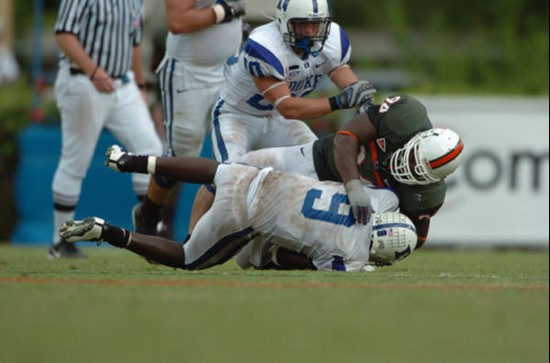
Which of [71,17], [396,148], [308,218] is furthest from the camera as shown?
[71,17]

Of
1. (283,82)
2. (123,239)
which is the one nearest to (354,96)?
(283,82)

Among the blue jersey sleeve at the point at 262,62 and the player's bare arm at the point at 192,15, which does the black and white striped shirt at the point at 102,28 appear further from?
the blue jersey sleeve at the point at 262,62

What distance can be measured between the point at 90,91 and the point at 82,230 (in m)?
2.02

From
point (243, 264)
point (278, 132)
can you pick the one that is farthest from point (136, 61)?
point (243, 264)

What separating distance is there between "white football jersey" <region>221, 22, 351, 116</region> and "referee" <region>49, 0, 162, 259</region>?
1028mm

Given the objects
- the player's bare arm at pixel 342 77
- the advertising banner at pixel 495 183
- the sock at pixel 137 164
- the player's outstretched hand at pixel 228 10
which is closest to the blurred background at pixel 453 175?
the advertising banner at pixel 495 183

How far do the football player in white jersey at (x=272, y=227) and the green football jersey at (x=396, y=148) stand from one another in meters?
0.23

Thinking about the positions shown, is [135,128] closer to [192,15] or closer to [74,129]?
[74,129]

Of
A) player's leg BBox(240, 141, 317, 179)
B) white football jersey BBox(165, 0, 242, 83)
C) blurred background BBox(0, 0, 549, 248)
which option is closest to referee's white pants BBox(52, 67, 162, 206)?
white football jersey BBox(165, 0, 242, 83)

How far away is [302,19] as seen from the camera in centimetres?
738

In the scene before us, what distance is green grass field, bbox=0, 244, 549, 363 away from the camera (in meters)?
4.57

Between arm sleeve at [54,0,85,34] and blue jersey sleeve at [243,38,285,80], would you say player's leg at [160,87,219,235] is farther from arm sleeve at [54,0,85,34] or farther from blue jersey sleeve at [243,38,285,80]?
blue jersey sleeve at [243,38,285,80]

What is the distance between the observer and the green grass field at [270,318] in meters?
4.57

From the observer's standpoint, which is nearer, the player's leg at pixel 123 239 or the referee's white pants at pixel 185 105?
the player's leg at pixel 123 239
